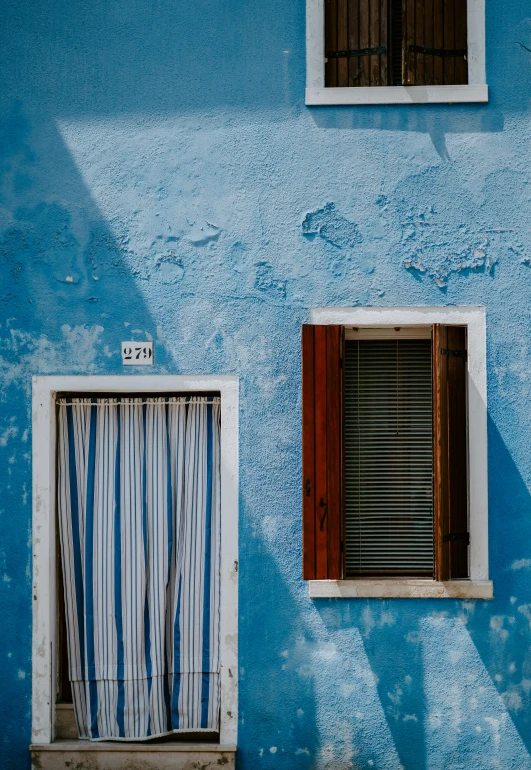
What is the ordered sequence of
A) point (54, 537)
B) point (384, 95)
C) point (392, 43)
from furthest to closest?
point (392, 43), point (54, 537), point (384, 95)

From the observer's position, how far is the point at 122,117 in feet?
18.6

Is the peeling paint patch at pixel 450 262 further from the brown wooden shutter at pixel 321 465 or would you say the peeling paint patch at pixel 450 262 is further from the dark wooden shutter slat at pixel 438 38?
the dark wooden shutter slat at pixel 438 38

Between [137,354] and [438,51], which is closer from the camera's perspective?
[137,354]

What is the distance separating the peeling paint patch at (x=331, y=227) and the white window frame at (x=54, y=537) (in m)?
1.04

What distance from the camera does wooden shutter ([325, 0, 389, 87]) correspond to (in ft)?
18.7

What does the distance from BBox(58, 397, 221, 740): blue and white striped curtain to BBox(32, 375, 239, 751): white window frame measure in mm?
126

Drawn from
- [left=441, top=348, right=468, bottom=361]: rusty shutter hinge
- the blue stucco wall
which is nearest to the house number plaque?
the blue stucco wall

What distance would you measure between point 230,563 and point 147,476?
76cm

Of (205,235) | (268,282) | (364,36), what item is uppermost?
(364,36)

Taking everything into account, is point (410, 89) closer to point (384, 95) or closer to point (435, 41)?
point (384, 95)

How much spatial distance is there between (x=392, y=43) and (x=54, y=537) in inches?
150

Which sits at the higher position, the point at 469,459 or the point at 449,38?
the point at 449,38

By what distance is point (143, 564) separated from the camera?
5.68 meters

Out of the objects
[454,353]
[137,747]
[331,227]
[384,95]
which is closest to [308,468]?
[454,353]
